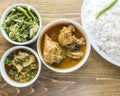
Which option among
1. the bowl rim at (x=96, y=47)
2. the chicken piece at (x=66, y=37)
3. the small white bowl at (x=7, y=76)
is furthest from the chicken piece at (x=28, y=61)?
the bowl rim at (x=96, y=47)

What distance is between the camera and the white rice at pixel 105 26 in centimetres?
168

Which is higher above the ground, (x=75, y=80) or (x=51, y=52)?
(x=51, y=52)

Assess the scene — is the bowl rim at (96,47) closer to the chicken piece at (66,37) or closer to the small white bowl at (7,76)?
A: the chicken piece at (66,37)

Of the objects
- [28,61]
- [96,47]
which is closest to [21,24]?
[28,61]

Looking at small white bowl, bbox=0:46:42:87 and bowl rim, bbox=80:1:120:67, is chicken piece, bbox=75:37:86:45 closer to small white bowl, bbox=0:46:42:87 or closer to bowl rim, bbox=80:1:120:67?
bowl rim, bbox=80:1:120:67

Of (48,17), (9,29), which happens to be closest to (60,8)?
(48,17)

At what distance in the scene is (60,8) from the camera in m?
1.78

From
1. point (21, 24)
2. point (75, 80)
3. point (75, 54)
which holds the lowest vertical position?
point (75, 80)

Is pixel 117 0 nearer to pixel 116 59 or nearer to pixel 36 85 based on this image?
pixel 116 59

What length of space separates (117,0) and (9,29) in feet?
1.43

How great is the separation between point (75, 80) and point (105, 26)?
0.86 ft

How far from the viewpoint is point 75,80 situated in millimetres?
1779

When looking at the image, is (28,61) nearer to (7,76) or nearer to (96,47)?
(7,76)

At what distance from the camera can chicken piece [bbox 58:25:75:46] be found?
5.54ft
